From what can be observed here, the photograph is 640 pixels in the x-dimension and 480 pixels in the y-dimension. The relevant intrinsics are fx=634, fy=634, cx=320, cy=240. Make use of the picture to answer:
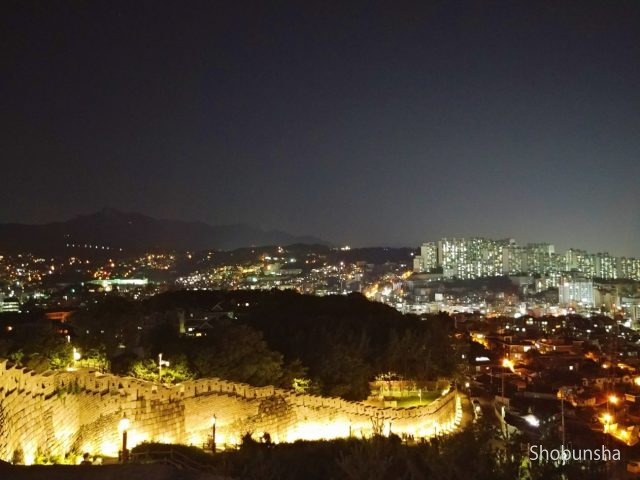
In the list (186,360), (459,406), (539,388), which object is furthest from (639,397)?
(186,360)

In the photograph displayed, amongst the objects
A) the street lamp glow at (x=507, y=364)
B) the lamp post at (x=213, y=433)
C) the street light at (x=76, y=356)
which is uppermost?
the street light at (x=76, y=356)

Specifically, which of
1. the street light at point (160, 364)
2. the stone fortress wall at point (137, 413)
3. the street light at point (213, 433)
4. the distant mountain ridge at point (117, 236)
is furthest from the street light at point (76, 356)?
the distant mountain ridge at point (117, 236)

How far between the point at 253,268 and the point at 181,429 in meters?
77.3

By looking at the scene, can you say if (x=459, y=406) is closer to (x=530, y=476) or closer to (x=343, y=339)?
(x=343, y=339)

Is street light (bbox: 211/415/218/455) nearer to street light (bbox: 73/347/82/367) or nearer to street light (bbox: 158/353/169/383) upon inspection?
street light (bbox: 158/353/169/383)

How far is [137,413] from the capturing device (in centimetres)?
998

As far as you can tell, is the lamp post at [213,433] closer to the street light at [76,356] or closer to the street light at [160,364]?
the street light at [160,364]

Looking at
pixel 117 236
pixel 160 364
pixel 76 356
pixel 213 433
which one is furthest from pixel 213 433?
pixel 117 236

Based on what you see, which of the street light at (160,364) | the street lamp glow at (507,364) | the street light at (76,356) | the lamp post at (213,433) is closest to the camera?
the lamp post at (213,433)

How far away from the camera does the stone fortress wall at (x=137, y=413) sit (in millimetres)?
7938

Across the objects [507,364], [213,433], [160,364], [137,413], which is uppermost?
[160,364]

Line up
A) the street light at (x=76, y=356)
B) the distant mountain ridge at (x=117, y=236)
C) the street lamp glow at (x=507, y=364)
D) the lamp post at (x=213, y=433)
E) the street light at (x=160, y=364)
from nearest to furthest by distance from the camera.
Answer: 1. the lamp post at (x=213, y=433)
2. the street light at (x=160, y=364)
3. the street light at (x=76, y=356)
4. the street lamp glow at (x=507, y=364)
5. the distant mountain ridge at (x=117, y=236)

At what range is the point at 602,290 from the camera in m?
85.7

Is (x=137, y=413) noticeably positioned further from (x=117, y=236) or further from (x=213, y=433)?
(x=117, y=236)
